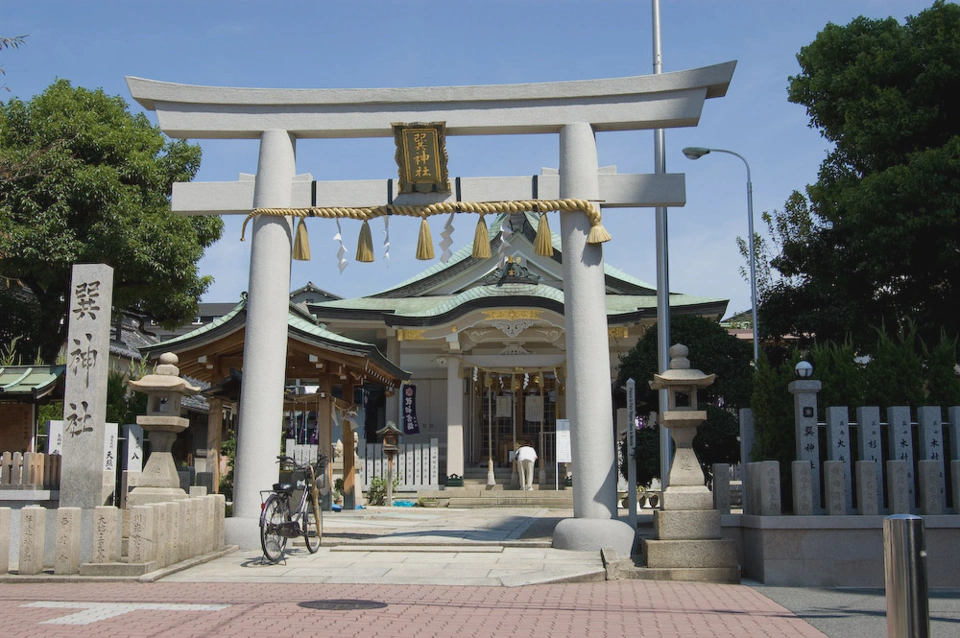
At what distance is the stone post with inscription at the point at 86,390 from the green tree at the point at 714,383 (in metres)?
9.26

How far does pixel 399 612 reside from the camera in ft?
25.3

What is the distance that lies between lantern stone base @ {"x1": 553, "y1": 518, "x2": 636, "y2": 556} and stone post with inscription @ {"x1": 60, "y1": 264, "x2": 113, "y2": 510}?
5435 millimetres

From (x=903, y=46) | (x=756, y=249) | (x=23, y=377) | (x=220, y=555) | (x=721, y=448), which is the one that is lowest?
(x=220, y=555)

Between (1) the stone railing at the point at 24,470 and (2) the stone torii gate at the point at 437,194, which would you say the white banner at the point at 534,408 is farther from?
(1) the stone railing at the point at 24,470

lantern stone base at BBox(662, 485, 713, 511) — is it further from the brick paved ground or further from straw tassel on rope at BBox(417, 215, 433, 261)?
straw tassel on rope at BBox(417, 215, 433, 261)

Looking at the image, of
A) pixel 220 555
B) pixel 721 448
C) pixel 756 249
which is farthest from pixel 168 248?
pixel 756 249

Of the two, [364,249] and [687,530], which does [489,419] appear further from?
[687,530]

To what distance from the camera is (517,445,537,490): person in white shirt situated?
2406cm

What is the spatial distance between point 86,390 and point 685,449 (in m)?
6.73

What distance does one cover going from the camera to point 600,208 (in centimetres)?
1235

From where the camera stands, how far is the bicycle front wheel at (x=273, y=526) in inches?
408

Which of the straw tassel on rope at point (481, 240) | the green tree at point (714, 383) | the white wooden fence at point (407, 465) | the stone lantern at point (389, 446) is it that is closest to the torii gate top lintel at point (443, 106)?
the straw tassel on rope at point (481, 240)

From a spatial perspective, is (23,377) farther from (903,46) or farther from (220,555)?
(903,46)

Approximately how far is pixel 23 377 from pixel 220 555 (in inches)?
281
